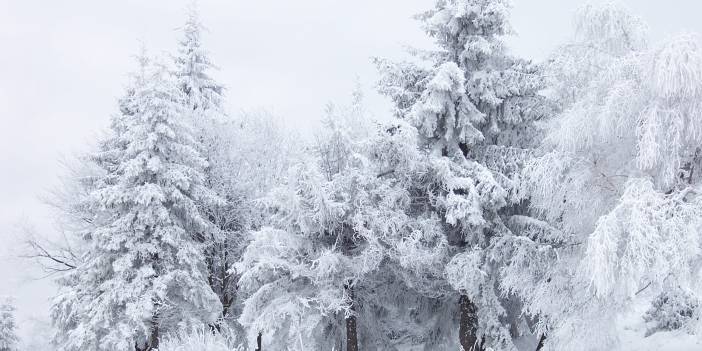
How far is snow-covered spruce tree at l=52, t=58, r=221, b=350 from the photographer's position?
15273 millimetres

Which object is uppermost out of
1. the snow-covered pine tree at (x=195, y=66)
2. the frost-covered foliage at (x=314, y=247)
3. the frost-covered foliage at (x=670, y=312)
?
the snow-covered pine tree at (x=195, y=66)

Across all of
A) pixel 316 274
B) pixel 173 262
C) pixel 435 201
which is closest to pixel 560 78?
pixel 435 201

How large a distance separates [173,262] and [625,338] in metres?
13.0

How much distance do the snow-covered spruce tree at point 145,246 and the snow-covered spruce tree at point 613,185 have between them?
9.78 meters

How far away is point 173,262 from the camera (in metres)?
16.4

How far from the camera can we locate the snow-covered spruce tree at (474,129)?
44.2ft

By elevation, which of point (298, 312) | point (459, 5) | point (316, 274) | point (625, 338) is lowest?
point (625, 338)

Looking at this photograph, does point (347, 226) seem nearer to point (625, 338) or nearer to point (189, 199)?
point (189, 199)

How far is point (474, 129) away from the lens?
14.3m

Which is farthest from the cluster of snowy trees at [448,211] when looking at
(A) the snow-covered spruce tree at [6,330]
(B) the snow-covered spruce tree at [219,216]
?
(A) the snow-covered spruce tree at [6,330]

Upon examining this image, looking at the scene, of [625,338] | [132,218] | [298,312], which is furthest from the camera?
[132,218]

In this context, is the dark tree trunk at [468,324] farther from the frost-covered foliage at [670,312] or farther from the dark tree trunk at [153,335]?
the dark tree trunk at [153,335]

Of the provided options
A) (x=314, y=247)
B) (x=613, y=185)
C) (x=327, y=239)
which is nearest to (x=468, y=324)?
(x=327, y=239)

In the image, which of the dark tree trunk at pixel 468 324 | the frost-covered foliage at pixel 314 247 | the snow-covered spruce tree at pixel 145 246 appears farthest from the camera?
the snow-covered spruce tree at pixel 145 246
